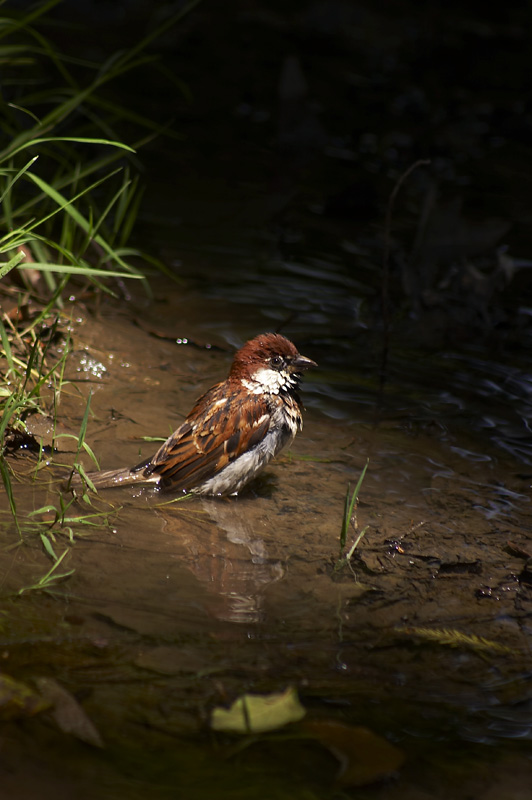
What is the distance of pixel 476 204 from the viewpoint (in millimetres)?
8438

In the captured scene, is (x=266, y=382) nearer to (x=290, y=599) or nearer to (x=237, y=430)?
(x=237, y=430)

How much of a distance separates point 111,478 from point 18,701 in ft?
4.90

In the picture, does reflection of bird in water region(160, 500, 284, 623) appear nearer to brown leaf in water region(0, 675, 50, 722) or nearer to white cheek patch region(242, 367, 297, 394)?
white cheek patch region(242, 367, 297, 394)

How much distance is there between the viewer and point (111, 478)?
3.97m

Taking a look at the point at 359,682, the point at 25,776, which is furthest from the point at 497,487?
the point at 25,776

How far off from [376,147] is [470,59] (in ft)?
12.6

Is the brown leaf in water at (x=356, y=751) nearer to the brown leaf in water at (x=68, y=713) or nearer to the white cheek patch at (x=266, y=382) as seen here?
the brown leaf in water at (x=68, y=713)

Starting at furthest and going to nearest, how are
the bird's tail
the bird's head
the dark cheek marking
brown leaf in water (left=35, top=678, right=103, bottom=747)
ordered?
the bird's head → the dark cheek marking → the bird's tail → brown leaf in water (left=35, top=678, right=103, bottom=747)

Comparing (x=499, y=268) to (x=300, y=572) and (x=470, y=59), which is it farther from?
(x=470, y=59)

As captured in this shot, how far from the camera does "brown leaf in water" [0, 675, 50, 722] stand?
2.54m

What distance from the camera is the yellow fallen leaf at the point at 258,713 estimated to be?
102 inches

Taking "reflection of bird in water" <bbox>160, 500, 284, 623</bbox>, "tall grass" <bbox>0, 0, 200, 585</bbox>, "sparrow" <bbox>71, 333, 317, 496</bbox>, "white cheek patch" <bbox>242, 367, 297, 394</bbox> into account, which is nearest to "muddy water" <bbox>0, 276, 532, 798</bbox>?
"reflection of bird in water" <bbox>160, 500, 284, 623</bbox>

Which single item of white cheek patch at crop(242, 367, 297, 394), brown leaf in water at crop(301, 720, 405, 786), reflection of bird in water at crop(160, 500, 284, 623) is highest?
white cheek patch at crop(242, 367, 297, 394)

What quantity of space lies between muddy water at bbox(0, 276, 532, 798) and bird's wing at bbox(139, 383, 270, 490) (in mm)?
137
